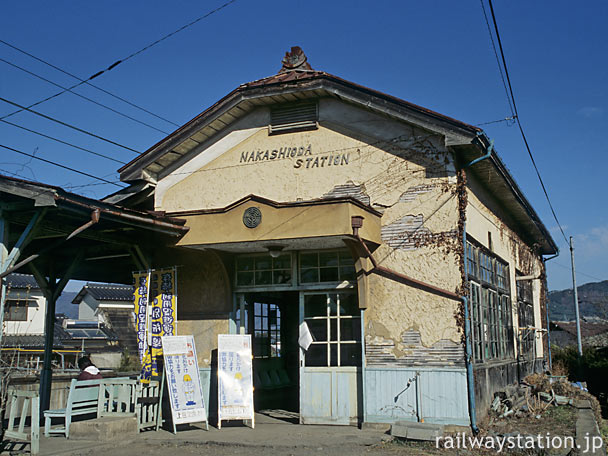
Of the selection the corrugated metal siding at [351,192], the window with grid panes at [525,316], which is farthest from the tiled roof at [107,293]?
the corrugated metal siding at [351,192]

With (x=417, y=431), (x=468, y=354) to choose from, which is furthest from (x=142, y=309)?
(x=468, y=354)

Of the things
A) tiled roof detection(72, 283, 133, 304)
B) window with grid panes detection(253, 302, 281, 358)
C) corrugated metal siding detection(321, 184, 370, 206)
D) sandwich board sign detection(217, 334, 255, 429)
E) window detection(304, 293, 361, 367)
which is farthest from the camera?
tiled roof detection(72, 283, 133, 304)

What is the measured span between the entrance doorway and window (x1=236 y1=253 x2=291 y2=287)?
416mm

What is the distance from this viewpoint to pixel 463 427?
925 cm

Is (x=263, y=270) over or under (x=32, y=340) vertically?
over

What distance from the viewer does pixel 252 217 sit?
9.96 m

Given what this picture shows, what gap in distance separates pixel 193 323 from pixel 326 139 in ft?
14.2

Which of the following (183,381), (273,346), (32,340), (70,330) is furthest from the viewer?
(70,330)

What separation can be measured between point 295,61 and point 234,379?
6205 millimetres

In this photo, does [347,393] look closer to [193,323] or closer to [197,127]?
[193,323]

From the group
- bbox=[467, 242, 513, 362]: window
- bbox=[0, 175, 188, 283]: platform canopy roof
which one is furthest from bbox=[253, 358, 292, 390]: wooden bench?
bbox=[467, 242, 513, 362]: window

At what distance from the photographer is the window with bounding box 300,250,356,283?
10641 millimetres

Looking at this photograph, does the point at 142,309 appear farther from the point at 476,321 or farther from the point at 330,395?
the point at 476,321

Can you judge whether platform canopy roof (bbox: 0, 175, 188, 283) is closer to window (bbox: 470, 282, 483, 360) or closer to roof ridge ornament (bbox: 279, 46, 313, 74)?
roof ridge ornament (bbox: 279, 46, 313, 74)
